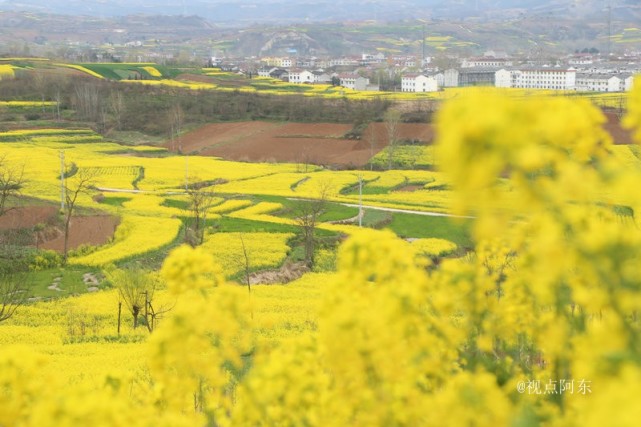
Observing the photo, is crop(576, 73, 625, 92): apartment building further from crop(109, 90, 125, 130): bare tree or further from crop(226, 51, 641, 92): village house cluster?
crop(109, 90, 125, 130): bare tree

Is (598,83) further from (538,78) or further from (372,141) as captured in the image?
(372,141)

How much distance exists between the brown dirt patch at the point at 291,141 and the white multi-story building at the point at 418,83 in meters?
43.6

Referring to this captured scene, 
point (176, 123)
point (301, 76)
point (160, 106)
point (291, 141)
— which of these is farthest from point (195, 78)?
point (291, 141)

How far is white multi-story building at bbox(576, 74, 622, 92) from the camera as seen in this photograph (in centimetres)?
10325

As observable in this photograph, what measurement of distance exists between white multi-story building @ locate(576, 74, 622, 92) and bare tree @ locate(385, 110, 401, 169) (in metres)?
50.5

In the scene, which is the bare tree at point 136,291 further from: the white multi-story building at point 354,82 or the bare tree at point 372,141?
the white multi-story building at point 354,82

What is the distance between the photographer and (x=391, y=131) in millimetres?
59875

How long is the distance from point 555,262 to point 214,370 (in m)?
2.82

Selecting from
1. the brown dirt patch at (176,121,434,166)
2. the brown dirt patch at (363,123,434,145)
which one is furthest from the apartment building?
the brown dirt patch at (176,121,434,166)

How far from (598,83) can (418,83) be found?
26.8 m

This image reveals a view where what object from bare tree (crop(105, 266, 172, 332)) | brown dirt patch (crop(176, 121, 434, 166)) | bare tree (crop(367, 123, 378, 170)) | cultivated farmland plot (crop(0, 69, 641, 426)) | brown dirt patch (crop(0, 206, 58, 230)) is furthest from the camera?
brown dirt patch (crop(176, 121, 434, 166))

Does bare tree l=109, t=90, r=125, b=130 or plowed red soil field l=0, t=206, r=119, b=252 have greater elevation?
bare tree l=109, t=90, r=125, b=130

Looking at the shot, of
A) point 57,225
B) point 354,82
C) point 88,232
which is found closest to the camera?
point 88,232

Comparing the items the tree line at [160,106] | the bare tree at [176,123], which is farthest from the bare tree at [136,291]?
the tree line at [160,106]
